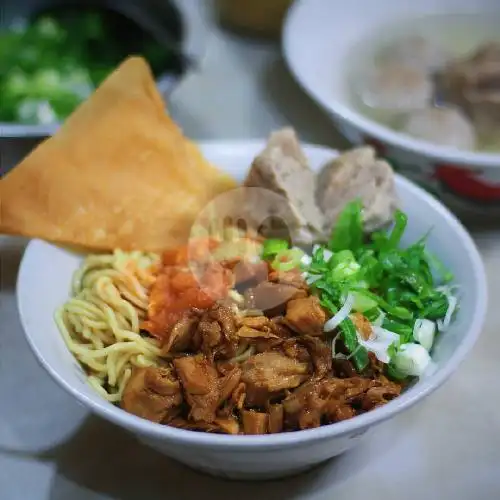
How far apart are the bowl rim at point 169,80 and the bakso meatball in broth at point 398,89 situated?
472 millimetres

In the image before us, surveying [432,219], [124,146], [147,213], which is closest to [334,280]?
[432,219]

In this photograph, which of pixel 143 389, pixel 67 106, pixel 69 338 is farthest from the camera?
pixel 67 106

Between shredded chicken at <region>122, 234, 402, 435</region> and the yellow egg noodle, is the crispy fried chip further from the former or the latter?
shredded chicken at <region>122, 234, 402, 435</region>

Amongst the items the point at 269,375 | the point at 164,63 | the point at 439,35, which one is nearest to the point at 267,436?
the point at 269,375

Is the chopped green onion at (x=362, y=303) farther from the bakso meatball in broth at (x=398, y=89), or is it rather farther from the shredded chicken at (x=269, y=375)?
the bakso meatball in broth at (x=398, y=89)

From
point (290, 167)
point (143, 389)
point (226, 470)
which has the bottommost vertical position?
point (226, 470)

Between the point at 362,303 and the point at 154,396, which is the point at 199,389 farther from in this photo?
the point at 362,303

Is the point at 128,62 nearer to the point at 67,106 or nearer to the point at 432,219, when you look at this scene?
the point at 67,106

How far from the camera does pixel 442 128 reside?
1632mm

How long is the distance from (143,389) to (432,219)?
24.5 inches

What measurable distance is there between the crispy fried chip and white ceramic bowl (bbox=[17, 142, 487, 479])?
66 millimetres

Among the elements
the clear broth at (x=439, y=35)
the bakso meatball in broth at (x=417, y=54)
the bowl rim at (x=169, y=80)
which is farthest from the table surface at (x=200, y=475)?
the clear broth at (x=439, y=35)

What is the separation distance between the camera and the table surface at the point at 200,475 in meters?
1.12

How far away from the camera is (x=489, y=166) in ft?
4.67
